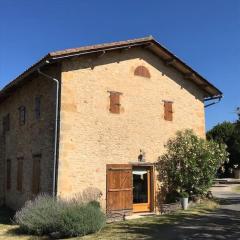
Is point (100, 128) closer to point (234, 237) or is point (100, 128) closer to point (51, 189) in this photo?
point (51, 189)

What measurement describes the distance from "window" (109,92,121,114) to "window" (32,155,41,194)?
12.0 ft

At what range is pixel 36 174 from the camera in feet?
63.0

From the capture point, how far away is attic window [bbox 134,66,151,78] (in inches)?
794

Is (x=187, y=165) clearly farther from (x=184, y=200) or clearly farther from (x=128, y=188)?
(x=128, y=188)

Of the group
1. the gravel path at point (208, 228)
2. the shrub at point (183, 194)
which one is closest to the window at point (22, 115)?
the shrub at point (183, 194)

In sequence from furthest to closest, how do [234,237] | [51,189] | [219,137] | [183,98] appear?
[219,137] → [183,98] → [51,189] → [234,237]

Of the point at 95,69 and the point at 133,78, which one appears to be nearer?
the point at 95,69

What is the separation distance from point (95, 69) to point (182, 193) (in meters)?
6.61

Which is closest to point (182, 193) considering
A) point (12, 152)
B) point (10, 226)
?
point (10, 226)

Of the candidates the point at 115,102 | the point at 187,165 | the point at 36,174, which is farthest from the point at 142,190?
the point at 36,174

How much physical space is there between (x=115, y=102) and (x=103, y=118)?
0.95 metres

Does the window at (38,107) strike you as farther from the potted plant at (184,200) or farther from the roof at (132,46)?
the potted plant at (184,200)

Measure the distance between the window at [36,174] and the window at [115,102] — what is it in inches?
144

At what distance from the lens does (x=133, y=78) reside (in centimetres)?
1997
